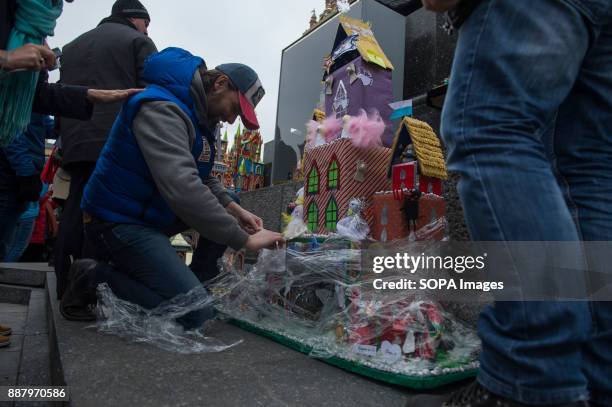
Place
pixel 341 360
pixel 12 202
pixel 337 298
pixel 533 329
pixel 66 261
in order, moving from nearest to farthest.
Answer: pixel 533 329, pixel 341 360, pixel 337 298, pixel 12 202, pixel 66 261

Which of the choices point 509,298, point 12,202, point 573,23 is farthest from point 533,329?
point 12,202

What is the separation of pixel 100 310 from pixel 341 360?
2.89ft

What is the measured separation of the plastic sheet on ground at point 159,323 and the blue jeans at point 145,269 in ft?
0.12

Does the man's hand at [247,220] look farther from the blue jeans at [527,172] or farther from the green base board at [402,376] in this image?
the blue jeans at [527,172]

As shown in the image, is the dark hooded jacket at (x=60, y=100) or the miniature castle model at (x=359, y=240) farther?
the dark hooded jacket at (x=60, y=100)

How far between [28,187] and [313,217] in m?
1.37

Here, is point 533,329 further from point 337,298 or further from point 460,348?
point 337,298

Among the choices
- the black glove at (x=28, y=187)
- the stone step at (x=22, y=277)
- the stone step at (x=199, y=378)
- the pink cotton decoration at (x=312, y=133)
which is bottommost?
the stone step at (x=22, y=277)

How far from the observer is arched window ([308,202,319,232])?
2.31m

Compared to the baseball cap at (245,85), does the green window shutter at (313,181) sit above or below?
below

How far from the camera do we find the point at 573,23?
2.05 ft

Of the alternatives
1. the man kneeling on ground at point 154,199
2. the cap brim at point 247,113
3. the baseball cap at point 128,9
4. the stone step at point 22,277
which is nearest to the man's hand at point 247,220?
the man kneeling on ground at point 154,199

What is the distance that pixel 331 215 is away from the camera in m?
2.17

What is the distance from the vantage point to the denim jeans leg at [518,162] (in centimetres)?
55
